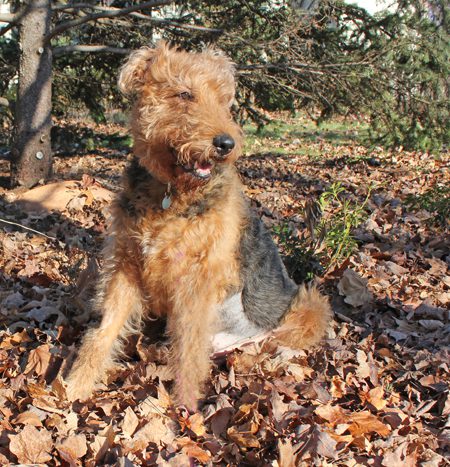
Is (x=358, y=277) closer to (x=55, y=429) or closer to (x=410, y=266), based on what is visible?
(x=410, y=266)

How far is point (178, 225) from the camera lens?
2939 mm

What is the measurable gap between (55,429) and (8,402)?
384 millimetres

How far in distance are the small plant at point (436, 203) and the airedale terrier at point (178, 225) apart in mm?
3230

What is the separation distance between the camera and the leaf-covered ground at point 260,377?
264cm

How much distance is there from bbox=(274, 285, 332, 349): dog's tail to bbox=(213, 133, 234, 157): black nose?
4.77 feet

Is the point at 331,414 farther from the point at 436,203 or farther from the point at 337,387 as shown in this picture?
the point at 436,203

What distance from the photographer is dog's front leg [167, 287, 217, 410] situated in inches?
121

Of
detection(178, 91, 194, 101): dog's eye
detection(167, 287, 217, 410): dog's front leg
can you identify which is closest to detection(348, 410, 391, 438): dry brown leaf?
detection(167, 287, 217, 410): dog's front leg

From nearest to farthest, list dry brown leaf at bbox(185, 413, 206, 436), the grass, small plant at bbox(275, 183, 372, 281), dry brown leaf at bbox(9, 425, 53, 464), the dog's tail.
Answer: dry brown leaf at bbox(9, 425, 53, 464), dry brown leaf at bbox(185, 413, 206, 436), the dog's tail, small plant at bbox(275, 183, 372, 281), the grass

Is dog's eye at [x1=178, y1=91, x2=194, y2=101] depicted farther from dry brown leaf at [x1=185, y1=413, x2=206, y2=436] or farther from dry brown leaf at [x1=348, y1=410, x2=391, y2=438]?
dry brown leaf at [x1=348, y1=410, x2=391, y2=438]

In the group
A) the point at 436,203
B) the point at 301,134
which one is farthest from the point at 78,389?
the point at 301,134

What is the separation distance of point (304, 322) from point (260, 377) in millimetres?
545

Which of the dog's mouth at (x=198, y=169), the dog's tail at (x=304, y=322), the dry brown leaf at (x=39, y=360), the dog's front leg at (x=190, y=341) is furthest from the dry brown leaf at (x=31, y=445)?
the dog's tail at (x=304, y=322)

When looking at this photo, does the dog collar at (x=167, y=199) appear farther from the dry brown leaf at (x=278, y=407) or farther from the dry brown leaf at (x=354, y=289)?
the dry brown leaf at (x=354, y=289)
